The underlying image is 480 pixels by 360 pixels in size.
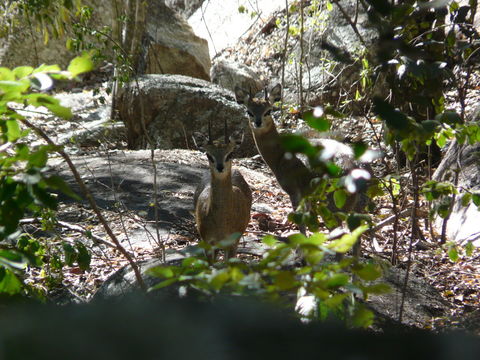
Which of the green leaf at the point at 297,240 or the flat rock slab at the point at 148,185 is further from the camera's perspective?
the flat rock slab at the point at 148,185

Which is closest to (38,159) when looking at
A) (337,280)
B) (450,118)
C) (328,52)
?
(337,280)

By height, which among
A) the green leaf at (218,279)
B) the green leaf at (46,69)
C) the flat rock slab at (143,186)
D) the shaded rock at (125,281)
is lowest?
the flat rock slab at (143,186)

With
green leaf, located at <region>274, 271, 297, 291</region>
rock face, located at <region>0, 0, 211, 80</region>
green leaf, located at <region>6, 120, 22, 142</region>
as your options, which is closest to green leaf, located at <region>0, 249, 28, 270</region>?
green leaf, located at <region>6, 120, 22, 142</region>

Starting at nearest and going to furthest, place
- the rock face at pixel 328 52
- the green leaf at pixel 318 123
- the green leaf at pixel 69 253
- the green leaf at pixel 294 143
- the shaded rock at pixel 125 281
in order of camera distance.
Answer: the green leaf at pixel 294 143 < the green leaf at pixel 318 123 < the green leaf at pixel 69 253 < the shaded rock at pixel 125 281 < the rock face at pixel 328 52

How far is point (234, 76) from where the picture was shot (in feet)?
44.3

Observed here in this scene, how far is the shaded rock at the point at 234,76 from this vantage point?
43.7 ft

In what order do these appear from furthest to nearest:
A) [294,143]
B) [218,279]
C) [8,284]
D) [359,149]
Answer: [8,284] < [359,149] < [218,279] < [294,143]

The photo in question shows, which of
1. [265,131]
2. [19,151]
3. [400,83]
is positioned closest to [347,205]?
[265,131]

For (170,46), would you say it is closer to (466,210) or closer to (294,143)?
(466,210)

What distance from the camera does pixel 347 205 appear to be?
19.8 feet

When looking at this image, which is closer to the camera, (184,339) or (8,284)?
(184,339)

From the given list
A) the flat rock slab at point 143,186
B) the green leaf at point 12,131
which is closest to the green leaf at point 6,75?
the green leaf at point 12,131

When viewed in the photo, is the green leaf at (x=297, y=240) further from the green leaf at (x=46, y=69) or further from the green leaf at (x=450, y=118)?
the green leaf at (x=450, y=118)

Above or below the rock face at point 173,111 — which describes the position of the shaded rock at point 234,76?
above
